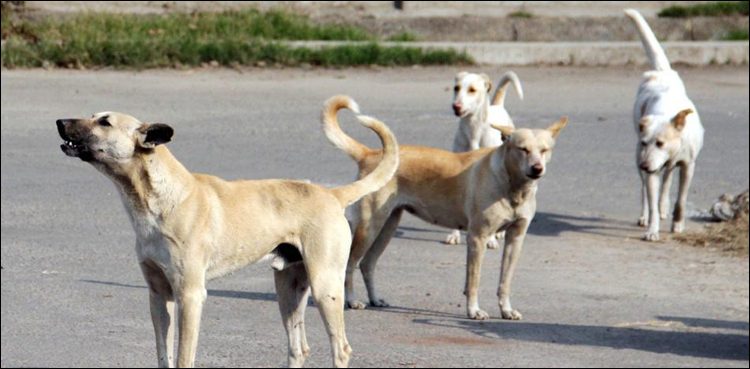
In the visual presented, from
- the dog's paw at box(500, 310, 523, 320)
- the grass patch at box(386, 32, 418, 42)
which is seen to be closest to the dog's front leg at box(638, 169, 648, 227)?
the dog's paw at box(500, 310, 523, 320)

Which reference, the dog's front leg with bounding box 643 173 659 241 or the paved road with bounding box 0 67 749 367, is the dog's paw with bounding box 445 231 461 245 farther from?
the dog's front leg with bounding box 643 173 659 241

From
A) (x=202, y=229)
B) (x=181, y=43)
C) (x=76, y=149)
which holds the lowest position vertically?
(x=181, y=43)

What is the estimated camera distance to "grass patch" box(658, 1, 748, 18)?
20.0 metres

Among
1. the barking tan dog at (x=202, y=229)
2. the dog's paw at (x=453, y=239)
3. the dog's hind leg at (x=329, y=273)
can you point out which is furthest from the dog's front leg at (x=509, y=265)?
the dog's hind leg at (x=329, y=273)

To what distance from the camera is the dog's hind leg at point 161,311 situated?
653cm

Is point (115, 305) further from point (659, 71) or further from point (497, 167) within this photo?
point (659, 71)

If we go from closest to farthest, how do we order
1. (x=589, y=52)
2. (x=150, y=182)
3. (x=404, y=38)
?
(x=150, y=182) < (x=589, y=52) < (x=404, y=38)

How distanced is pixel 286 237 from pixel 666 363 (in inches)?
88.4

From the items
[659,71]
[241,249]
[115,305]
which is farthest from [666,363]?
[659,71]

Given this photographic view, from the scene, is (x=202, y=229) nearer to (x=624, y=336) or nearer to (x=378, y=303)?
(x=378, y=303)

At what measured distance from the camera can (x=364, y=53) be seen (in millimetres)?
17531

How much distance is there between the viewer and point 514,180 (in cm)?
880

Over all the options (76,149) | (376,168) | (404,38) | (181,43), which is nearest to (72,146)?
(76,149)

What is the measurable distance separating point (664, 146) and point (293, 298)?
16.6ft
